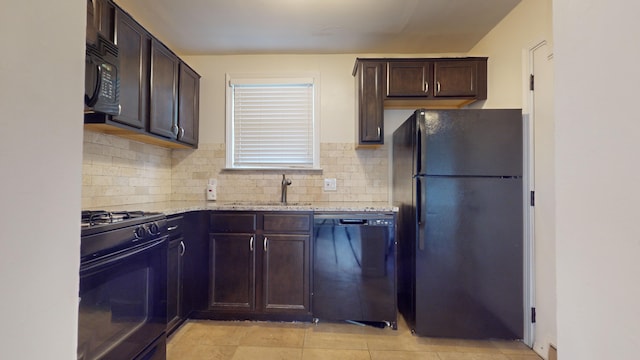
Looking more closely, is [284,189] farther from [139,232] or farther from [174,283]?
[139,232]

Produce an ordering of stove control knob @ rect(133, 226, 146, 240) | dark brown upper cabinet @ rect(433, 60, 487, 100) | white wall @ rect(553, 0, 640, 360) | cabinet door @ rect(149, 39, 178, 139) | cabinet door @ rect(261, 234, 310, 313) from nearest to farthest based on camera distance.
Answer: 1. white wall @ rect(553, 0, 640, 360)
2. stove control knob @ rect(133, 226, 146, 240)
3. cabinet door @ rect(149, 39, 178, 139)
4. cabinet door @ rect(261, 234, 310, 313)
5. dark brown upper cabinet @ rect(433, 60, 487, 100)

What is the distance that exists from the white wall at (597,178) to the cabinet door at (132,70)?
2.15 metres

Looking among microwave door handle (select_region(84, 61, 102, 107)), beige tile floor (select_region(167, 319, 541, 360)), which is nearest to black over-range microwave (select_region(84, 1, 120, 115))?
microwave door handle (select_region(84, 61, 102, 107))

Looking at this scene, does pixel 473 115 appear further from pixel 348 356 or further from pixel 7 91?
pixel 7 91

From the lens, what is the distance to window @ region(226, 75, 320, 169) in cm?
291

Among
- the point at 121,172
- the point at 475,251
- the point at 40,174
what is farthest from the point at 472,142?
the point at 121,172

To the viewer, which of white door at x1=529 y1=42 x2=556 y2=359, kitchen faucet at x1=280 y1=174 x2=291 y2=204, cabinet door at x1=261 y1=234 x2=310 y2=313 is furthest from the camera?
kitchen faucet at x1=280 y1=174 x2=291 y2=204

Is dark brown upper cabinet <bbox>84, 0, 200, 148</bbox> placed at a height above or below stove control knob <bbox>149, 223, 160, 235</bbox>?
above

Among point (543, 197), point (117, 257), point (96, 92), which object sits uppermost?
point (96, 92)

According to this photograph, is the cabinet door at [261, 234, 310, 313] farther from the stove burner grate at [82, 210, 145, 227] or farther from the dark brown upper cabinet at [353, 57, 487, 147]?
the dark brown upper cabinet at [353, 57, 487, 147]

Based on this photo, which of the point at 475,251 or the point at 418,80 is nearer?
the point at 475,251

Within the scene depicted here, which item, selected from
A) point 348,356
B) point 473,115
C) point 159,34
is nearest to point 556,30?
point 473,115

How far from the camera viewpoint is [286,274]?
2.28 m

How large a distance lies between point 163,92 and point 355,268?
205 centimetres
